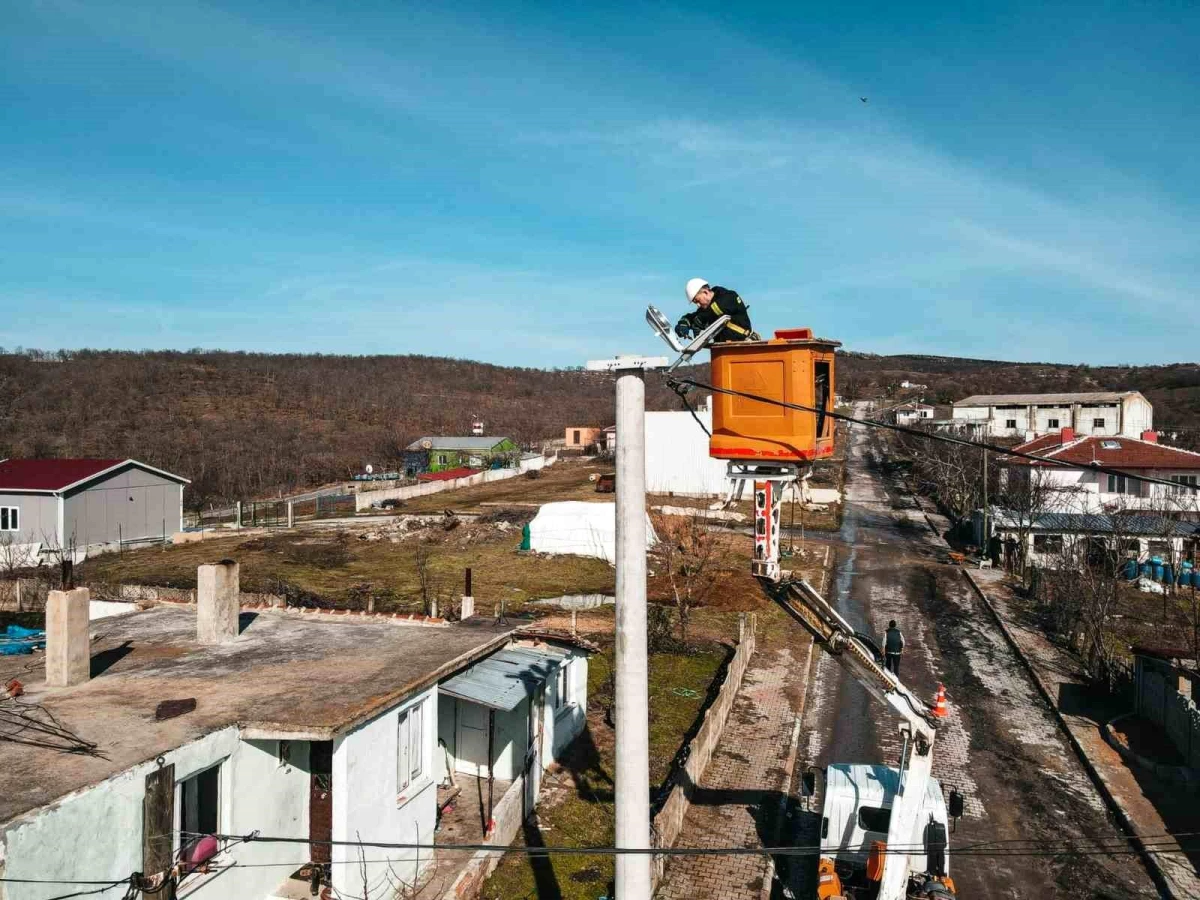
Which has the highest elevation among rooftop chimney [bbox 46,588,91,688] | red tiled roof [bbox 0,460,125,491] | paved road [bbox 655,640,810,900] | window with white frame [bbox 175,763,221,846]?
red tiled roof [bbox 0,460,125,491]

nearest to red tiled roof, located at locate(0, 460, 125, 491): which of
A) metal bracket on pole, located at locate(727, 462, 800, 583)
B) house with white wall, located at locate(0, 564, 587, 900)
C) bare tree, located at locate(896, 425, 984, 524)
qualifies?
house with white wall, located at locate(0, 564, 587, 900)

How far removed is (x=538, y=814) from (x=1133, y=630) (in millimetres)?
21268

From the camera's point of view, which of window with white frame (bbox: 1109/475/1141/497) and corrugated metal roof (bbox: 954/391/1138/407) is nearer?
window with white frame (bbox: 1109/475/1141/497)

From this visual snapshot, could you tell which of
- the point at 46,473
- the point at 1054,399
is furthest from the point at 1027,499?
the point at 1054,399

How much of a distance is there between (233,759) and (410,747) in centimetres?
282

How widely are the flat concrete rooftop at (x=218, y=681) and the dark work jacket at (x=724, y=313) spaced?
5889 mm

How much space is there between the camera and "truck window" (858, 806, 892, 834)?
34.9ft

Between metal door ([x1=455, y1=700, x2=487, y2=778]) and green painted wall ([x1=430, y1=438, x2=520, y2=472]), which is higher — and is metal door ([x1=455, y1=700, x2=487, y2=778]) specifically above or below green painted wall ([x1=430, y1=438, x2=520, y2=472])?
below

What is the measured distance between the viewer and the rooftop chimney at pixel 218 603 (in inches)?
486

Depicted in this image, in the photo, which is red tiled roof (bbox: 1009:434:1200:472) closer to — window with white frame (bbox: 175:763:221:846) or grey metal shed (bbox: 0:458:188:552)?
window with white frame (bbox: 175:763:221:846)

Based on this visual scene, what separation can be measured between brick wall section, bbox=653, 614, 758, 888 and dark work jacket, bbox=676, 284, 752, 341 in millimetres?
7582

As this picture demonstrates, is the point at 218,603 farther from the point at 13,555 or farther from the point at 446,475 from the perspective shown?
the point at 446,475

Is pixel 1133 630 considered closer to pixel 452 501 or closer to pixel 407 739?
pixel 407 739

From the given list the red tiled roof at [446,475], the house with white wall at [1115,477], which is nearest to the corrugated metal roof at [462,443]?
the red tiled roof at [446,475]
